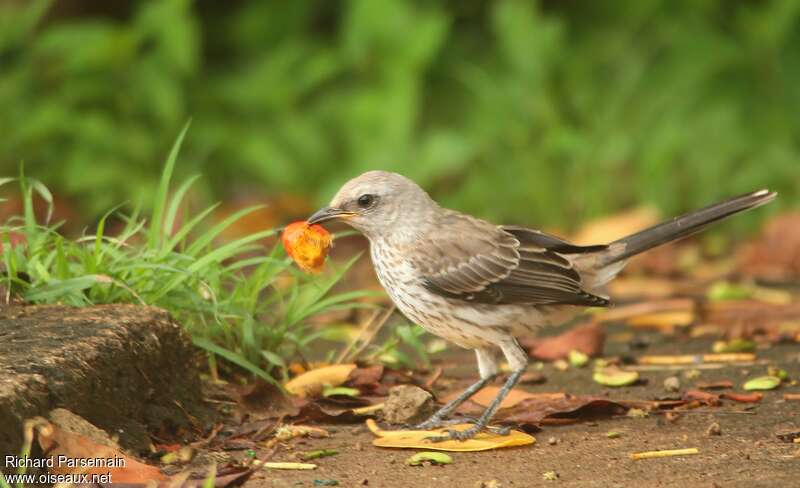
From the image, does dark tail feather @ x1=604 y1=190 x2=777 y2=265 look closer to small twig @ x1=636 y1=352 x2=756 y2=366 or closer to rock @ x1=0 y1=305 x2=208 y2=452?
small twig @ x1=636 y1=352 x2=756 y2=366

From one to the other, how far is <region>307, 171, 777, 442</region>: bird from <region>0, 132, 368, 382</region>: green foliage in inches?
13.1

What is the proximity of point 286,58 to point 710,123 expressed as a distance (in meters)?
3.59

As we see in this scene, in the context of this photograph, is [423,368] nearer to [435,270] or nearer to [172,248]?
[435,270]

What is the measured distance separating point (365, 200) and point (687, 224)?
4.93 feet

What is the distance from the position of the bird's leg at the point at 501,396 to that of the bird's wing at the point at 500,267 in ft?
0.75

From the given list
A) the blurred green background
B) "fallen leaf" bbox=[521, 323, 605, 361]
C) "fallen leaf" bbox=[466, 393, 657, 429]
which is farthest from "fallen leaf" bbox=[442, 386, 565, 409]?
the blurred green background

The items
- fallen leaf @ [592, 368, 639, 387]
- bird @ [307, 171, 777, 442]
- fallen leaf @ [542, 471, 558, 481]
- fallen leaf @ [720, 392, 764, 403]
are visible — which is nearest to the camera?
fallen leaf @ [542, 471, 558, 481]

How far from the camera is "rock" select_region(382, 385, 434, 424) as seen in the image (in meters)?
5.15

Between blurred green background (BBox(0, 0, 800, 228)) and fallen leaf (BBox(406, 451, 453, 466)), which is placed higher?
blurred green background (BBox(0, 0, 800, 228))

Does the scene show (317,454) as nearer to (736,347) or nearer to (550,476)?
(550,476)

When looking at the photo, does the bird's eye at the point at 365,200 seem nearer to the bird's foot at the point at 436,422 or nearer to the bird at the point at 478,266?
the bird at the point at 478,266

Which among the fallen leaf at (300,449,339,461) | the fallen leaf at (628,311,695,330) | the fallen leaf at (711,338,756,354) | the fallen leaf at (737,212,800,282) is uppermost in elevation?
the fallen leaf at (737,212,800,282)

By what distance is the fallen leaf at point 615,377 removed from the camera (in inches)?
226

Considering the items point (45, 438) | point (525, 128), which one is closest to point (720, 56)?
point (525, 128)
